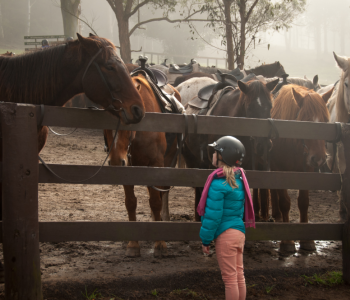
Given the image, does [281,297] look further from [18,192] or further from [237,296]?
[18,192]

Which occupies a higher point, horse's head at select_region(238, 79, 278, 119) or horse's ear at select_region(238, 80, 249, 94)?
horse's ear at select_region(238, 80, 249, 94)

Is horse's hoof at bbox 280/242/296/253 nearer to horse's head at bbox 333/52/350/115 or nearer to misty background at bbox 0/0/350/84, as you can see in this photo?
horse's head at bbox 333/52/350/115

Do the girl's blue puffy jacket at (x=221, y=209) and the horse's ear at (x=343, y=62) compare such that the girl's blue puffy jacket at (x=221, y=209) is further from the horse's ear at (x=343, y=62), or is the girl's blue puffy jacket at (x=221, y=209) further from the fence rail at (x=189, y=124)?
the horse's ear at (x=343, y=62)

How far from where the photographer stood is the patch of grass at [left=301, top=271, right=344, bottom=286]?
10.5ft

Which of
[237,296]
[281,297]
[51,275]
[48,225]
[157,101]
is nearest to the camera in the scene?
[237,296]

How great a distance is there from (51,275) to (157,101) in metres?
2.43

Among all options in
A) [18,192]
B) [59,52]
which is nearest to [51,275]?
[18,192]

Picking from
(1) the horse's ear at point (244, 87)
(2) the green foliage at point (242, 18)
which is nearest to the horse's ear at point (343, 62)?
(1) the horse's ear at point (244, 87)

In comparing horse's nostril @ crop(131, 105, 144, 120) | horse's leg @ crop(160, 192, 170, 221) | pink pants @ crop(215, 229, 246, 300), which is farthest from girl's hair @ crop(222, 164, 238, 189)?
horse's leg @ crop(160, 192, 170, 221)

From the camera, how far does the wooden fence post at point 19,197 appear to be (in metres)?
2.41

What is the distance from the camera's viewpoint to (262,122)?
3.13 meters

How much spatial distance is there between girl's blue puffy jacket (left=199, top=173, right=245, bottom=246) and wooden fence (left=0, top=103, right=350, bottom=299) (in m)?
0.63

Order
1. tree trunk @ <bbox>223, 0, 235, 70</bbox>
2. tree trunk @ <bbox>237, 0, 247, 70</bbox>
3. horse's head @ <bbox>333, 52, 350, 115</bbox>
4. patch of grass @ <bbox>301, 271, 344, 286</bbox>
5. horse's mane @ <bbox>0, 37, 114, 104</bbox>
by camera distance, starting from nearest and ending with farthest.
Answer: horse's mane @ <bbox>0, 37, 114, 104</bbox>, patch of grass @ <bbox>301, 271, 344, 286</bbox>, horse's head @ <bbox>333, 52, 350, 115</bbox>, tree trunk @ <bbox>237, 0, 247, 70</bbox>, tree trunk @ <bbox>223, 0, 235, 70</bbox>

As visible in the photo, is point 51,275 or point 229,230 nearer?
point 229,230
